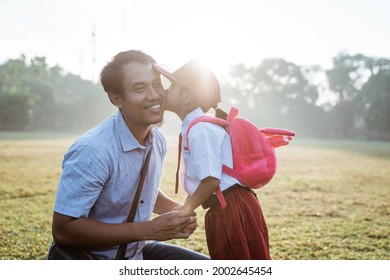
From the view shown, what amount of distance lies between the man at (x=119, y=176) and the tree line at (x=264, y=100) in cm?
2726

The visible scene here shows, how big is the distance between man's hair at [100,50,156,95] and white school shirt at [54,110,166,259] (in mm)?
161

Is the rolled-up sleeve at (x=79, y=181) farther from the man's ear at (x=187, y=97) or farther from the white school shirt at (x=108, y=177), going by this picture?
the man's ear at (x=187, y=97)

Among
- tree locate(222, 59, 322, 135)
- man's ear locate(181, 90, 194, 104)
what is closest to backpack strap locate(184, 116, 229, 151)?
man's ear locate(181, 90, 194, 104)

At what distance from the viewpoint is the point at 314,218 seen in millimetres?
5824

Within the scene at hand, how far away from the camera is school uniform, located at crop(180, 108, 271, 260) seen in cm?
209

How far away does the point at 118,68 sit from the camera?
2.20 meters

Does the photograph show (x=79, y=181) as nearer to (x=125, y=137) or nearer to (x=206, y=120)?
(x=125, y=137)

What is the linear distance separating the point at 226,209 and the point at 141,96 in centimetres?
77

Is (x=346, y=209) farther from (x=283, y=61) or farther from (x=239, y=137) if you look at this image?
(x=283, y=61)

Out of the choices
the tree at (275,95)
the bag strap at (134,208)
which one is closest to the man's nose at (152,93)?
the bag strap at (134,208)
